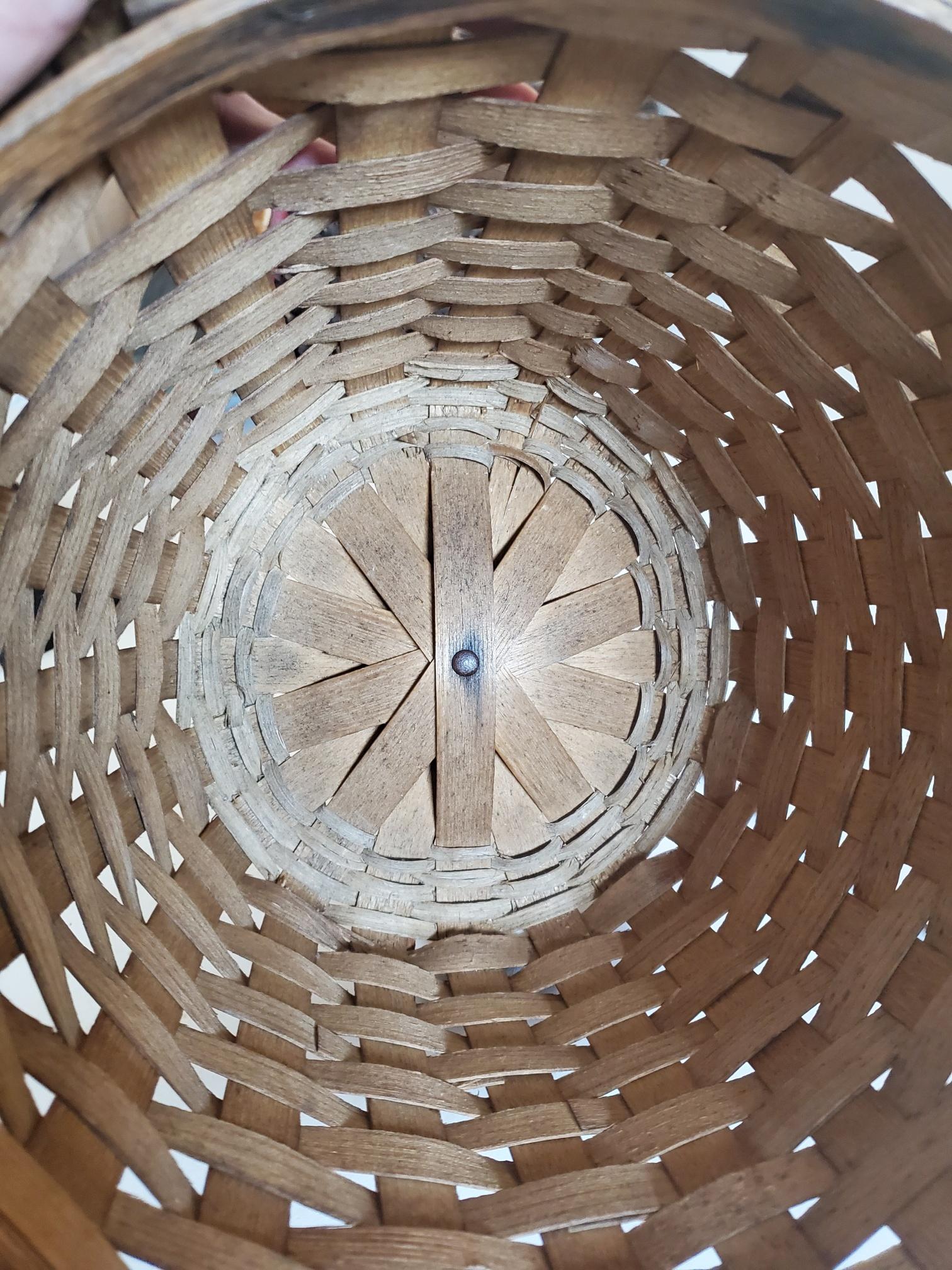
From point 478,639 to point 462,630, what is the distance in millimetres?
17

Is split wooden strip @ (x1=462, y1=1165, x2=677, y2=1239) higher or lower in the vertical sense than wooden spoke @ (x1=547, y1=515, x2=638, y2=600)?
lower

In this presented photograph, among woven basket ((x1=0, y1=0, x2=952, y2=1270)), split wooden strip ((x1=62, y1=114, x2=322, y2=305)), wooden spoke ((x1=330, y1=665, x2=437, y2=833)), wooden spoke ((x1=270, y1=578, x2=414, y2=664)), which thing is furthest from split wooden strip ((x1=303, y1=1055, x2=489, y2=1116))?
split wooden strip ((x1=62, y1=114, x2=322, y2=305))

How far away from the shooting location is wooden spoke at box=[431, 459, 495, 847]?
75 centimetres

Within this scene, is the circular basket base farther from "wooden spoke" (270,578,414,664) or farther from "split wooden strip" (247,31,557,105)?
"split wooden strip" (247,31,557,105)

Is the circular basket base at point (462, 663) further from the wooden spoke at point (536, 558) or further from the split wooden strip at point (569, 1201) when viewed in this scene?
the split wooden strip at point (569, 1201)

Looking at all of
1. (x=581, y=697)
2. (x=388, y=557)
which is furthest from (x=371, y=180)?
(x=581, y=697)

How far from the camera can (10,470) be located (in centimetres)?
38

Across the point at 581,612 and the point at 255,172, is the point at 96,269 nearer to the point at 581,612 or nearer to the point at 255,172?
the point at 255,172

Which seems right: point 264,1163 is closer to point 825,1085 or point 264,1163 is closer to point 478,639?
point 825,1085

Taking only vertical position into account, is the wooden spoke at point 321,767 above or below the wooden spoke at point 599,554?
below

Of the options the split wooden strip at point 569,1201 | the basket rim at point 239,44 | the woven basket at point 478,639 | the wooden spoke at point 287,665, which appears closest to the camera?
the basket rim at point 239,44

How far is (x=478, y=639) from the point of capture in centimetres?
76

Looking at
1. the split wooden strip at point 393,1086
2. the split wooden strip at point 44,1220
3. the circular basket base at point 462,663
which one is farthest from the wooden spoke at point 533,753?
the split wooden strip at point 44,1220

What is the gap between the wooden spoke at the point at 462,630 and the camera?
75 cm
